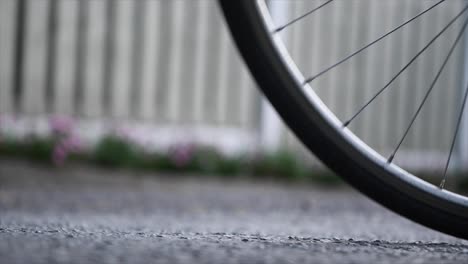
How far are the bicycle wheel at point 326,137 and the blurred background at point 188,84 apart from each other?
3.94 m

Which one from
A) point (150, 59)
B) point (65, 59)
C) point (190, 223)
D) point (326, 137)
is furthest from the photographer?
point (150, 59)

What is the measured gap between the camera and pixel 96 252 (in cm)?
116

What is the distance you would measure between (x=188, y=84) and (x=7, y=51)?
59.8 inches

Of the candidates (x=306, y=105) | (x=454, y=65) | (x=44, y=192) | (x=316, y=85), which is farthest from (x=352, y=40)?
(x=306, y=105)

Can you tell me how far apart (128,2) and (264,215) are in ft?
10.7

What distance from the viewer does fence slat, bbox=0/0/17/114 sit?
5605 mm

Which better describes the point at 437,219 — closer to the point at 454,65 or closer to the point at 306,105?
the point at 306,105

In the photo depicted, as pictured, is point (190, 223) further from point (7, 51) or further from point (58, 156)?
point (7, 51)

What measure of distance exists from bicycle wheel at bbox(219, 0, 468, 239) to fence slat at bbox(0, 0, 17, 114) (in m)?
4.46

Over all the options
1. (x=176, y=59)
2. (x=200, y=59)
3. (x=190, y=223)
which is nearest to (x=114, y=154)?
(x=176, y=59)

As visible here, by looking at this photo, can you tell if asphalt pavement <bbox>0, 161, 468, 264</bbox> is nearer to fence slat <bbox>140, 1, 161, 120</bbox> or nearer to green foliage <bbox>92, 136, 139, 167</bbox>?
green foliage <bbox>92, 136, 139, 167</bbox>

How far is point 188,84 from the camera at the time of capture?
6.38 meters

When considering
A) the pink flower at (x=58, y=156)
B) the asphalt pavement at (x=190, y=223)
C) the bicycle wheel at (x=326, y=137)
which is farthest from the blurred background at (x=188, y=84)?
the bicycle wheel at (x=326, y=137)

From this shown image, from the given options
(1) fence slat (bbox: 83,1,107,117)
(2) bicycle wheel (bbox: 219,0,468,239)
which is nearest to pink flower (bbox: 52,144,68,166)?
(1) fence slat (bbox: 83,1,107,117)
